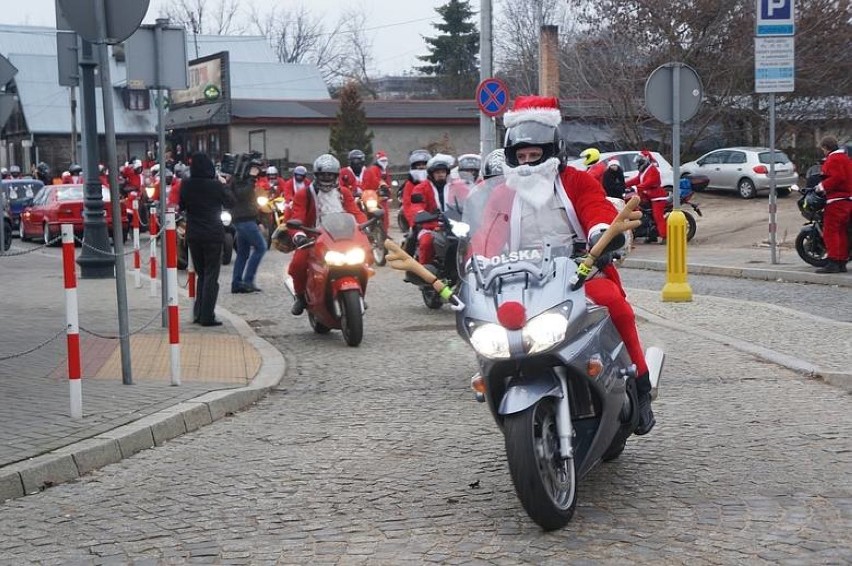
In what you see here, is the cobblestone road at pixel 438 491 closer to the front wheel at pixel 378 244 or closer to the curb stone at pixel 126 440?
the curb stone at pixel 126 440

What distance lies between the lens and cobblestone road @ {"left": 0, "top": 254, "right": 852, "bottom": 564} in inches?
213

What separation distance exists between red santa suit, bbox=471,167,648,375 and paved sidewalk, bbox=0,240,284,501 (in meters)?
2.77

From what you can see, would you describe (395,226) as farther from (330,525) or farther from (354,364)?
(330,525)

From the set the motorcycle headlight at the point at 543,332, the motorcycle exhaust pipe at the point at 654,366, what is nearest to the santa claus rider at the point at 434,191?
the motorcycle exhaust pipe at the point at 654,366

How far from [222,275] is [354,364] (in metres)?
10.2

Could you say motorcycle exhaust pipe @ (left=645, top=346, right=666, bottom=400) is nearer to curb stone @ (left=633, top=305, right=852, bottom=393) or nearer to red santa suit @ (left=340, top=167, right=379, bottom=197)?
curb stone @ (left=633, top=305, right=852, bottom=393)

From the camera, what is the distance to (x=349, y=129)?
5031 centimetres

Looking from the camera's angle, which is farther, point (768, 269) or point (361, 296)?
point (768, 269)

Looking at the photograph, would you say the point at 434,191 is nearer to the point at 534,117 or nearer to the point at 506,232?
the point at 534,117

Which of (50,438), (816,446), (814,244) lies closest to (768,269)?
(814,244)

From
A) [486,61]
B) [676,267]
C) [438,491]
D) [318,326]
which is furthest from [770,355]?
[486,61]

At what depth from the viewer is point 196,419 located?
8562mm

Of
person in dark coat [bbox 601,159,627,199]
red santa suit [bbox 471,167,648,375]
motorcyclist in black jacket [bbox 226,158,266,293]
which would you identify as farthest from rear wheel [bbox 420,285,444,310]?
person in dark coat [bbox 601,159,627,199]

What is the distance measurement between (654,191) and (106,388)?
1847 centimetres
